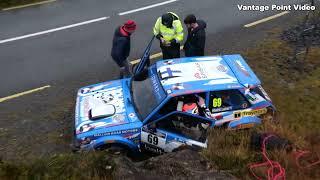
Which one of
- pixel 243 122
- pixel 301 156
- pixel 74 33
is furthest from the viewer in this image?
pixel 74 33

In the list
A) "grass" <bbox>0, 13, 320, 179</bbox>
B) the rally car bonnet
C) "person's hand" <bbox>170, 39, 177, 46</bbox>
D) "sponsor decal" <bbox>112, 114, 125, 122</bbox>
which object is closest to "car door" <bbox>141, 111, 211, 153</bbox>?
"grass" <bbox>0, 13, 320, 179</bbox>

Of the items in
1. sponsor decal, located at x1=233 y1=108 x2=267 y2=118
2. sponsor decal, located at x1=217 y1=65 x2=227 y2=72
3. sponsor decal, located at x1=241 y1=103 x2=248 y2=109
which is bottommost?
sponsor decal, located at x1=233 y1=108 x2=267 y2=118

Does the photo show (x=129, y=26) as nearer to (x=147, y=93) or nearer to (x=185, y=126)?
(x=147, y=93)

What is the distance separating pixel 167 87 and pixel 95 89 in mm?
1966

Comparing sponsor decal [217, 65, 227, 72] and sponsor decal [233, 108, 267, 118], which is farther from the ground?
sponsor decal [217, 65, 227, 72]

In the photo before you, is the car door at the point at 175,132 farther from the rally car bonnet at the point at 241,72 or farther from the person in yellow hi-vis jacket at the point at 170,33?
the person in yellow hi-vis jacket at the point at 170,33

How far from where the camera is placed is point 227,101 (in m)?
9.13

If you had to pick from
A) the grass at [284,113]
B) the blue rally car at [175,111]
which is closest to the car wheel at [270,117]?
the blue rally car at [175,111]

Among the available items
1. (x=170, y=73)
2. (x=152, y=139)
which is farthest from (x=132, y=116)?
(x=170, y=73)

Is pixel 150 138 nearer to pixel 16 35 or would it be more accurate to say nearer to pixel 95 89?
pixel 95 89

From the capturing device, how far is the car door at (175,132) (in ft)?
29.0

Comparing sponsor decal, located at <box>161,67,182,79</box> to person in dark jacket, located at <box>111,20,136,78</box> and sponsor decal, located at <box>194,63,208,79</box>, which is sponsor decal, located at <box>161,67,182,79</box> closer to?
sponsor decal, located at <box>194,63,208,79</box>

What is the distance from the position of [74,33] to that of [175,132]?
23.0 feet

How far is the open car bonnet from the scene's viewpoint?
9.02 meters
